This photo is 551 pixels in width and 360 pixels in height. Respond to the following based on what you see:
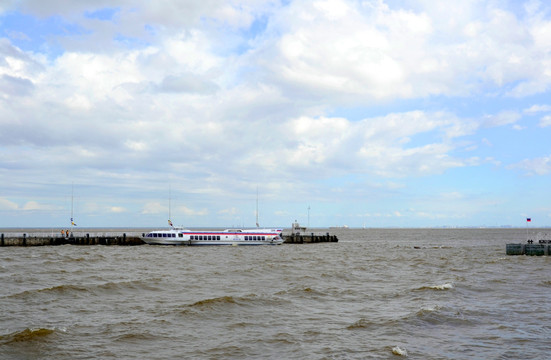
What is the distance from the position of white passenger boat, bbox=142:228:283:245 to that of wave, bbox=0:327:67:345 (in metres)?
77.8

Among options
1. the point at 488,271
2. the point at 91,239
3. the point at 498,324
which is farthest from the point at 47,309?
the point at 91,239

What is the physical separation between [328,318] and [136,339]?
33.9ft

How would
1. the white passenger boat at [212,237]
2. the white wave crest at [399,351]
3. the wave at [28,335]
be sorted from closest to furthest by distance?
the white wave crest at [399,351] → the wave at [28,335] → the white passenger boat at [212,237]

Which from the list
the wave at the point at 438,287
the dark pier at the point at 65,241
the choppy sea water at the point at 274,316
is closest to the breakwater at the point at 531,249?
the choppy sea water at the point at 274,316

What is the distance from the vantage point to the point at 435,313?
87.2 ft

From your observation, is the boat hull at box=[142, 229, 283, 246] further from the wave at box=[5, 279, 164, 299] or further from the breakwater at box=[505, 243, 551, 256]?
the wave at box=[5, 279, 164, 299]

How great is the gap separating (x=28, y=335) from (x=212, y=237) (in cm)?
8107

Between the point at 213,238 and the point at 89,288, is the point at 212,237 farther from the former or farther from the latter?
the point at 89,288

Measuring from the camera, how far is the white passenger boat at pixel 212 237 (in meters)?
99.8

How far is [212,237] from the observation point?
102m

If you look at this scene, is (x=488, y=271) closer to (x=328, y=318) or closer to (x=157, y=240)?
(x=328, y=318)

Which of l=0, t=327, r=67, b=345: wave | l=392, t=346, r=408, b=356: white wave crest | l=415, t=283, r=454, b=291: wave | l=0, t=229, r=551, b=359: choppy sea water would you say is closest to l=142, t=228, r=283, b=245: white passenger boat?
l=0, t=229, r=551, b=359: choppy sea water

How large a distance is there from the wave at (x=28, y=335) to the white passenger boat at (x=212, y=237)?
77847 millimetres

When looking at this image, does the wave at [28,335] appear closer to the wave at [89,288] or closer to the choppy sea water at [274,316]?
the choppy sea water at [274,316]
